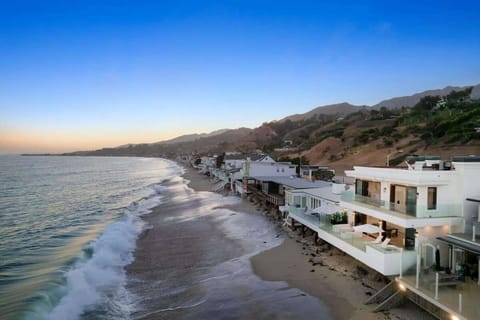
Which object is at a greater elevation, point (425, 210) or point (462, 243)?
point (425, 210)

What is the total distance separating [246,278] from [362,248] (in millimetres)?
6476

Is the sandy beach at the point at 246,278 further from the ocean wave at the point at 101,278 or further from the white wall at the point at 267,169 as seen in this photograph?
the white wall at the point at 267,169

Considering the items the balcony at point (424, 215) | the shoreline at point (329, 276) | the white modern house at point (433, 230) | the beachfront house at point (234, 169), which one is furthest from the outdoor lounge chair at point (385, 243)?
the beachfront house at point (234, 169)

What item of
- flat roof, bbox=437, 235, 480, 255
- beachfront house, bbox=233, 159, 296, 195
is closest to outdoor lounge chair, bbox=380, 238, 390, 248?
flat roof, bbox=437, 235, 480, 255

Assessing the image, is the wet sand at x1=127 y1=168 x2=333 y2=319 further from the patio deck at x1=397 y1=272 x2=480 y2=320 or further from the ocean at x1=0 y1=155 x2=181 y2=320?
the patio deck at x1=397 y1=272 x2=480 y2=320

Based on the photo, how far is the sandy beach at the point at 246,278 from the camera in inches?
606

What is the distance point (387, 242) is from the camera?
1666 centimetres

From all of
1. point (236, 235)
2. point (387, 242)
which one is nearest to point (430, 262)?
point (387, 242)

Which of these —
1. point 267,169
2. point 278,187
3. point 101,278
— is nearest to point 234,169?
point 267,169

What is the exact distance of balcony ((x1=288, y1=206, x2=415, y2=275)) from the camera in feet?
49.5

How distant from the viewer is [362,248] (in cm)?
1744

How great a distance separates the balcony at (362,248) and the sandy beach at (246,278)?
1327 mm

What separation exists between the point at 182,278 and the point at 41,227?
74.6ft

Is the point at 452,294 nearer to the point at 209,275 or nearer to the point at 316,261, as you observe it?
the point at 316,261
